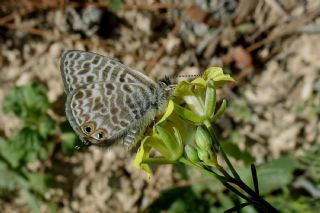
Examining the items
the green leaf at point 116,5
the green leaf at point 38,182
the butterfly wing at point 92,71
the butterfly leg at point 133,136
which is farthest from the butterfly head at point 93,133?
the green leaf at point 116,5

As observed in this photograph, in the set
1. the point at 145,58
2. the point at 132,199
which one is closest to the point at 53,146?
the point at 132,199

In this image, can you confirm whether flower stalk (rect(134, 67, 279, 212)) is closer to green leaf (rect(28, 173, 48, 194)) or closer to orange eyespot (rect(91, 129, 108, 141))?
orange eyespot (rect(91, 129, 108, 141))

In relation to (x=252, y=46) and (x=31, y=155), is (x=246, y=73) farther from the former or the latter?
(x=31, y=155)

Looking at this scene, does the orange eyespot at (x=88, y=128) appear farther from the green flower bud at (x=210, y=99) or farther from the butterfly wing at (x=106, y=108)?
the green flower bud at (x=210, y=99)

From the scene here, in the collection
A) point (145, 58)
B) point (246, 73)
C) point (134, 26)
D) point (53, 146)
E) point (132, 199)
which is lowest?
point (132, 199)

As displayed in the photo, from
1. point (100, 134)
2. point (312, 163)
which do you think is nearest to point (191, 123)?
point (100, 134)
